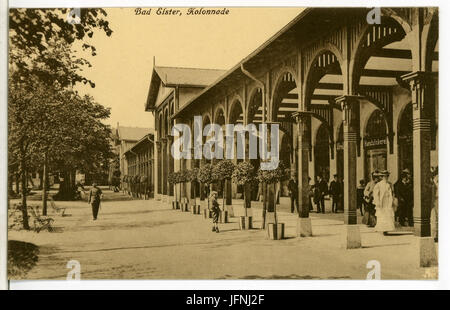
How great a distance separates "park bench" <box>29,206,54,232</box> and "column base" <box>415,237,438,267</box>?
308 inches

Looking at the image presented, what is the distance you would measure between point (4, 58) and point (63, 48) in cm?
124

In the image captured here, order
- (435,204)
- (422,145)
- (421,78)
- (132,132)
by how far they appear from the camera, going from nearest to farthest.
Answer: (421,78)
(422,145)
(435,204)
(132,132)

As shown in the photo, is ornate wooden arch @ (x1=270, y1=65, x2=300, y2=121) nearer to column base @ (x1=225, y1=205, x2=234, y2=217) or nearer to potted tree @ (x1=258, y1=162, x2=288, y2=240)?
potted tree @ (x1=258, y1=162, x2=288, y2=240)

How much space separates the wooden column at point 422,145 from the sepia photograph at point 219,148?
0.02 m

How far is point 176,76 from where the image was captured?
1196 cm

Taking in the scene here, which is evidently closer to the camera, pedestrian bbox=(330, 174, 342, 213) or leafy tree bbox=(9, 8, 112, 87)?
leafy tree bbox=(9, 8, 112, 87)

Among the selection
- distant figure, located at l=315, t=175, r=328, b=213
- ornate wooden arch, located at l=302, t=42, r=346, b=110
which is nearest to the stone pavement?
ornate wooden arch, located at l=302, t=42, r=346, b=110

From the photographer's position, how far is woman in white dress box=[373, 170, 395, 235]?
9977mm

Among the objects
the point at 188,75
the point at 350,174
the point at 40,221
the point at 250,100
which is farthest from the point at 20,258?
the point at 250,100

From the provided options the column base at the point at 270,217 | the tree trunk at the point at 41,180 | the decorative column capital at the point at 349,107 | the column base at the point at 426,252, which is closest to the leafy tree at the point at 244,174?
the column base at the point at 270,217

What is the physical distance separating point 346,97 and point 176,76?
479 cm

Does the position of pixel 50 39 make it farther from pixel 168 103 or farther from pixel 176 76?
pixel 168 103
